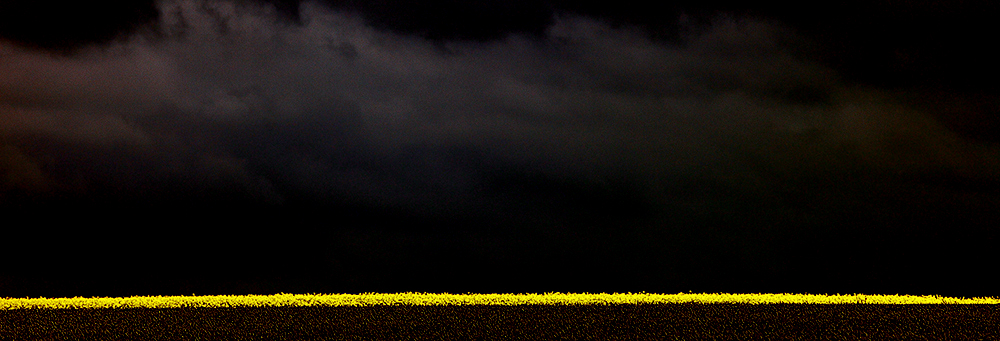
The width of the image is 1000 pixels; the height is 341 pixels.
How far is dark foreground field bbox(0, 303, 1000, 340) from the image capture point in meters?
11.5

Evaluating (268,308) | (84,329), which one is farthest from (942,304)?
(84,329)

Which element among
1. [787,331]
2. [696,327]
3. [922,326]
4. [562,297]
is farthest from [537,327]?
[922,326]

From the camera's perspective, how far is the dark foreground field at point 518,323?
1155 cm

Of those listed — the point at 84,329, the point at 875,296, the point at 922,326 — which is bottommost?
Result: the point at 84,329

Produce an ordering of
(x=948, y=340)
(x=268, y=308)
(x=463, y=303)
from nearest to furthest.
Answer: (x=948, y=340), (x=268, y=308), (x=463, y=303)

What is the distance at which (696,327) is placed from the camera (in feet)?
40.4

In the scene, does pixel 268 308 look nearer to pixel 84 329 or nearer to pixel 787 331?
pixel 84 329

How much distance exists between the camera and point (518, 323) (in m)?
12.7

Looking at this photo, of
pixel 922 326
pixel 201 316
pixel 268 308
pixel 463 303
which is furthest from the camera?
pixel 463 303

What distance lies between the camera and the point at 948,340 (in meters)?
11.3

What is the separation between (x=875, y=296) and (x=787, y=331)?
713 cm

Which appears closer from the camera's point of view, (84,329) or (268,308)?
(84,329)

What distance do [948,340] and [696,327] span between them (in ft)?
10.7

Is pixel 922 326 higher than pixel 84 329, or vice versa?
pixel 922 326
